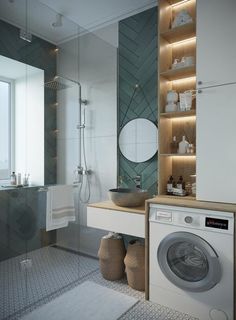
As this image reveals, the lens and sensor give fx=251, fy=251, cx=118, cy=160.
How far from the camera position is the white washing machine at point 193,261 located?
1818mm

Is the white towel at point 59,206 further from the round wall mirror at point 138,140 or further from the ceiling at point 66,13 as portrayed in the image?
the ceiling at point 66,13

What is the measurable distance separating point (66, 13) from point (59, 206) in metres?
2.15

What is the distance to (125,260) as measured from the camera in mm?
2463

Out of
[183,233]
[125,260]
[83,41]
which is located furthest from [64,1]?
[125,260]

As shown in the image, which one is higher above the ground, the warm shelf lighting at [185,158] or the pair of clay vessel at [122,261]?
the warm shelf lighting at [185,158]

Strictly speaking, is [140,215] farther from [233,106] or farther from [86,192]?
[233,106]

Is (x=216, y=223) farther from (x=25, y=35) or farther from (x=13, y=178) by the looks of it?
(x=25, y=35)

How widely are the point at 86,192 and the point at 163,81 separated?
1.47 meters

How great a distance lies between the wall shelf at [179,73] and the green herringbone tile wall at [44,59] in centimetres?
114

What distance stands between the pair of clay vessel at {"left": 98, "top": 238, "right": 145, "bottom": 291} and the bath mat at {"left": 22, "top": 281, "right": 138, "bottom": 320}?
169 mm

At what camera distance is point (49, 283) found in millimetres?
2430

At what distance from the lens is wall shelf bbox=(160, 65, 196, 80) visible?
7.62ft

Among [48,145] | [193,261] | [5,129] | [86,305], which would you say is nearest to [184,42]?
[48,145]

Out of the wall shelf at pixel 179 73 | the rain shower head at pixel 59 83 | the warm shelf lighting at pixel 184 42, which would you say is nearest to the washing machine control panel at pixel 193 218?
the wall shelf at pixel 179 73
